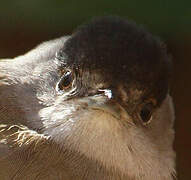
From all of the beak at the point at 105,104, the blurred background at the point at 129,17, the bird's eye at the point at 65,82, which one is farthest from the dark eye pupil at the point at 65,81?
the blurred background at the point at 129,17

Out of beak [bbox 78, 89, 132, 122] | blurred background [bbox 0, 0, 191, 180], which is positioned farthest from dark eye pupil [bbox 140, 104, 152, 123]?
blurred background [bbox 0, 0, 191, 180]

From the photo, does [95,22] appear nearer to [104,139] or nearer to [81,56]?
[81,56]

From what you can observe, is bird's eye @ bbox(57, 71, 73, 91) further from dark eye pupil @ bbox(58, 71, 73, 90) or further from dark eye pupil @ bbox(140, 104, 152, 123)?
dark eye pupil @ bbox(140, 104, 152, 123)

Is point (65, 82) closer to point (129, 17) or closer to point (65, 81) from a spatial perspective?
point (65, 81)

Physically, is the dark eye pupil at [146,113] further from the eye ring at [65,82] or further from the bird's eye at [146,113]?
the eye ring at [65,82]

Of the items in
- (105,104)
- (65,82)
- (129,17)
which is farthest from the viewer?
(129,17)

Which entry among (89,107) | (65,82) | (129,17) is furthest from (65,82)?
(129,17)

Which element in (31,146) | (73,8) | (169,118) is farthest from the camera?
(73,8)

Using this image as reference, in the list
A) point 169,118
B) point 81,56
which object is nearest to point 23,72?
point 81,56
